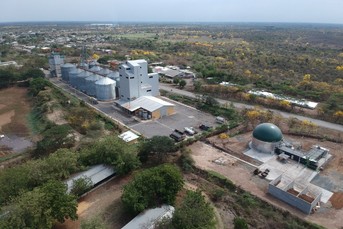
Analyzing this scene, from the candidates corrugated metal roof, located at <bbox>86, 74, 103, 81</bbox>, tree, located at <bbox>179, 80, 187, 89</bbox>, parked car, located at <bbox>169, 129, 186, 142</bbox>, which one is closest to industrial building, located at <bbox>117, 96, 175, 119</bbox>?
parked car, located at <bbox>169, 129, 186, 142</bbox>

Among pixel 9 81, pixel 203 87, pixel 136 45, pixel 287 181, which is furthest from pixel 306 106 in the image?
pixel 136 45

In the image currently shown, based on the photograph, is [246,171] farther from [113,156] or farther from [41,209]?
[41,209]

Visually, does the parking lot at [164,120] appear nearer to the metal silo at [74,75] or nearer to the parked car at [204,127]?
the parked car at [204,127]

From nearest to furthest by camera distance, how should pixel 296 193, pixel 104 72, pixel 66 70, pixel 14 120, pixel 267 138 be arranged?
1. pixel 296 193
2. pixel 267 138
3. pixel 14 120
4. pixel 104 72
5. pixel 66 70

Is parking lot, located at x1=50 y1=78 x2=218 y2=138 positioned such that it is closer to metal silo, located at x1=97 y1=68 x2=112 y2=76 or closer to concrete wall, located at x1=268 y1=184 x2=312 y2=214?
metal silo, located at x1=97 y1=68 x2=112 y2=76

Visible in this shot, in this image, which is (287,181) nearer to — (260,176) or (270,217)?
(260,176)

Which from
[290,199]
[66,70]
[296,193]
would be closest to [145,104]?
[296,193]
